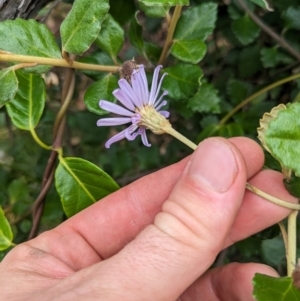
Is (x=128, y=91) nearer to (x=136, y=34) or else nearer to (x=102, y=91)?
(x=102, y=91)

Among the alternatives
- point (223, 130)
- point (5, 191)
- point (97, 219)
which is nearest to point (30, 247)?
point (97, 219)

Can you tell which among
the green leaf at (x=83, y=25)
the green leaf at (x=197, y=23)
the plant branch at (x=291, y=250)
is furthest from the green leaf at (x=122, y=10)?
the plant branch at (x=291, y=250)

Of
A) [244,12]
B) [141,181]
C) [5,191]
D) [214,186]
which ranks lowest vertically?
[5,191]

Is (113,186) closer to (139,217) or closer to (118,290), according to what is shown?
(139,217)

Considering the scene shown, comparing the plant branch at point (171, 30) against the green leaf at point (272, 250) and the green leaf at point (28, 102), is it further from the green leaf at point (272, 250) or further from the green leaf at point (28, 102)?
the green leaf at point (272, 250)

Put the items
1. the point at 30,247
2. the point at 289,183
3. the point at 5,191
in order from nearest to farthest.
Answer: the point at 289,183 < the point at 30,247 < the point at 5,191

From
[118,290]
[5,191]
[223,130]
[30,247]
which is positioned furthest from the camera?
[5,191]

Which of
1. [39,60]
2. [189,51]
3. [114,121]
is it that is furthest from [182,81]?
[39,60]

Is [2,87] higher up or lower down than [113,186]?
higher up
